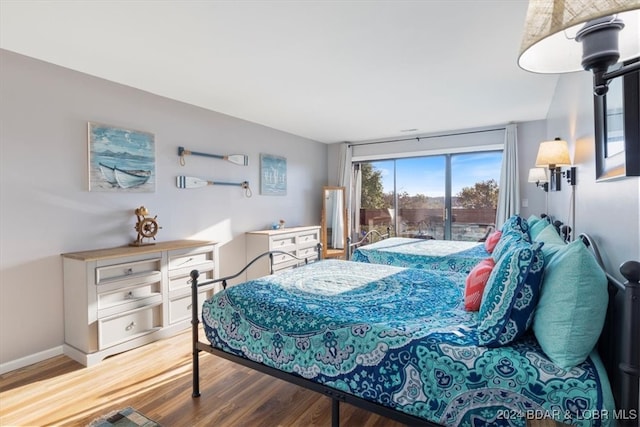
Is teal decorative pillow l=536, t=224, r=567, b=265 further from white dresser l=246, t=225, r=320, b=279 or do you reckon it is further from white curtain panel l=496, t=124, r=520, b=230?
white dresser l=246, t=225, r=320, b=279

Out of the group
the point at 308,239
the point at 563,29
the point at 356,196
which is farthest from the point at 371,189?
the point at 563,29

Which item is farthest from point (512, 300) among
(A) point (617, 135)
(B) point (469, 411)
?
(A) point (617, 135)

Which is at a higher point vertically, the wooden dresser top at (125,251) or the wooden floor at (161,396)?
the wooden dresser top at (125,251)

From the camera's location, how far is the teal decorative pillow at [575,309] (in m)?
1.18

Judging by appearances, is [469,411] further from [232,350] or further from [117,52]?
[117,52]

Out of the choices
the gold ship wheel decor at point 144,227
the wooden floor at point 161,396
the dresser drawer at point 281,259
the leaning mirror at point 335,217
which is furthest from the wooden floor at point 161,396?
the leaning mirror at point 335,217

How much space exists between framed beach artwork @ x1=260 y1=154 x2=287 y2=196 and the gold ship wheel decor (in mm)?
1894

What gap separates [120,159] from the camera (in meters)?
3.27

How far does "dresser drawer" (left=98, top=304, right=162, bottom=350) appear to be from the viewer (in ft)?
9.07

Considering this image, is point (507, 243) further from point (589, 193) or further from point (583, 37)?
point (583, 37)

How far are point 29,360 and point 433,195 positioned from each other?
18.0 feet

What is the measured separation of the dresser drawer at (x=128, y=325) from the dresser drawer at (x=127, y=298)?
0.18ft

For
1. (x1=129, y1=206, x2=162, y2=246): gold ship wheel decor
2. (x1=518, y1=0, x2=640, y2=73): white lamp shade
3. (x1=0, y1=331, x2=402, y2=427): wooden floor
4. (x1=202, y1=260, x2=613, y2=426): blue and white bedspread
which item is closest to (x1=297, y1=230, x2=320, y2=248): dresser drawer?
(x1=129, y1=206, x2=162, y2=246): gold ship wheel decor

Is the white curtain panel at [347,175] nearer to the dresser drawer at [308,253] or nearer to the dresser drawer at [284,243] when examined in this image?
the dresser drawer at [308,253]
